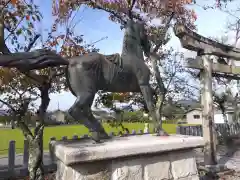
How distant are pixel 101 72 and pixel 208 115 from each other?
15.6 ft

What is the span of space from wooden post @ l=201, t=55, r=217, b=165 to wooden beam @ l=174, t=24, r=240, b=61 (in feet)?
1.02

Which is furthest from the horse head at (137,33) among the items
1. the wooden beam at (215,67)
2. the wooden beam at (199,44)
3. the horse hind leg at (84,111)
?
the wooden beam at (215,67)

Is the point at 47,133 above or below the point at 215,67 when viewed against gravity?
below

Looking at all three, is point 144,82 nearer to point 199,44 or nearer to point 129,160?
point 129,160

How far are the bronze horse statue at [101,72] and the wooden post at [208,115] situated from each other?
375cm

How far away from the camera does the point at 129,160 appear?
270 cm

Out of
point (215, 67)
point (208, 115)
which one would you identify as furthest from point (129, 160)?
point (215, 67)

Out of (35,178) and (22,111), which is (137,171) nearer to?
(35,178)

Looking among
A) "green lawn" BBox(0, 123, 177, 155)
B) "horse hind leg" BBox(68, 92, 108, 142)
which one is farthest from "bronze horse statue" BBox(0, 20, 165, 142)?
"green lawn" BBox(0, 123, 177, 155)

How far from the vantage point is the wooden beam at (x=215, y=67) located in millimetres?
6715

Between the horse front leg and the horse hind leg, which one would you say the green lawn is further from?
the horse hind leg

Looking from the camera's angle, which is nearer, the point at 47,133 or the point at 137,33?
the point at 137,33

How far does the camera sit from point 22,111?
6.29 meters

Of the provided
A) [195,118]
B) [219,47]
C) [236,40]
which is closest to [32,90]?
[219,47]
